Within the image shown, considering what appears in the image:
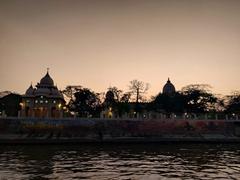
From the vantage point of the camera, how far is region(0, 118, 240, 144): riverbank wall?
6431 centimetres

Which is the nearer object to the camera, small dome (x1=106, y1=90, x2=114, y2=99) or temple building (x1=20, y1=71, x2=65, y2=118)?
temple building (x1=20, y1=71, x2=65, y2=118)

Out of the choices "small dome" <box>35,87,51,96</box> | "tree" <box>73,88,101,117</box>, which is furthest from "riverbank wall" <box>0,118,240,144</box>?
"tree" <box>73,88,101,117</box>

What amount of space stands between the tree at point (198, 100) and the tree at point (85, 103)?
32365 millimetres

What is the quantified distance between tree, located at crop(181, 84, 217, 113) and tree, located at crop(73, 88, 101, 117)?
32.4 meters

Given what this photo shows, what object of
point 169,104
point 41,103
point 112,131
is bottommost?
point 112,131

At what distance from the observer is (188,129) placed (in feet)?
252

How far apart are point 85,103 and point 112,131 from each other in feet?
128

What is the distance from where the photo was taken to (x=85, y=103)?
108875 mm

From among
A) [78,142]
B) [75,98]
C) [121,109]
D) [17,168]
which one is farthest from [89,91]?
[17,168]

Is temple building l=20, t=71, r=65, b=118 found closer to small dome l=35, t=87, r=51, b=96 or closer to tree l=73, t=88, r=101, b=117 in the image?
small dome l=35, t=87, r=51, b=96

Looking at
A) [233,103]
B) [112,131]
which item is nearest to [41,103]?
[112,131]

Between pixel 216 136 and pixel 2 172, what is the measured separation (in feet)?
199

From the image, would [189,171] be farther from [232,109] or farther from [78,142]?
[232,109]

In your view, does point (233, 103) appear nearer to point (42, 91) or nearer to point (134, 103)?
point (134, 103)
